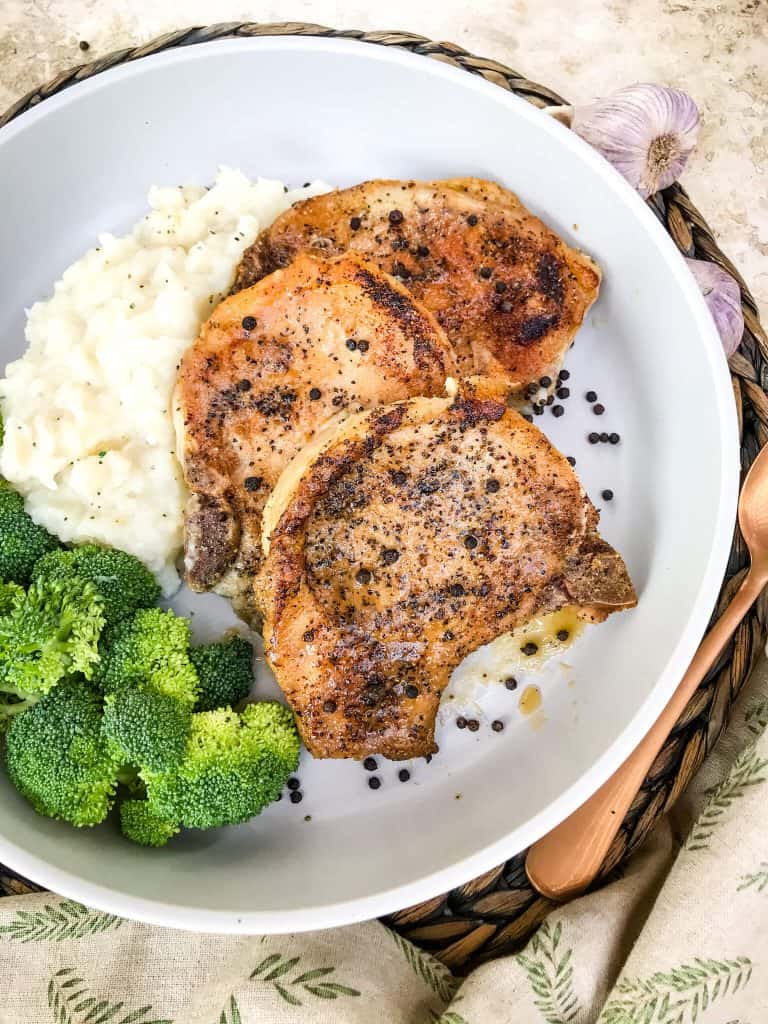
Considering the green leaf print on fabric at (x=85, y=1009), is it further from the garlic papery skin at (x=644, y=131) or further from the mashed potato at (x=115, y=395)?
the garlic papery skin at (x=644, y=131)

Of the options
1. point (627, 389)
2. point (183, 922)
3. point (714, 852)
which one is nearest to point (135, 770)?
point (183, 922)

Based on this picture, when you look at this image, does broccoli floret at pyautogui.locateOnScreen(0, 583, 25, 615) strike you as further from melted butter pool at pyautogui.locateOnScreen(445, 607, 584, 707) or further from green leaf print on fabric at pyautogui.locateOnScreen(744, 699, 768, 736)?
Answer: green leaf print on fabric at pyautogui.locateOnScreen(744, 699, 768, 736)

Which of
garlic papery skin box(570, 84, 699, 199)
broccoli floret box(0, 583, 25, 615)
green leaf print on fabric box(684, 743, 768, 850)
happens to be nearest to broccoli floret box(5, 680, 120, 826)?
broccoli floret box(0, 583, 25, 615)

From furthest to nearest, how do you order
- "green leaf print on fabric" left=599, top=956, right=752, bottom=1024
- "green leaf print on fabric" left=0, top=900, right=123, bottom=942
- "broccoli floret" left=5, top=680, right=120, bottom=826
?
"green leaf print on fabric" left=0, top=900, right=123, bottom=942 → "broccoli floret" left=5, top=680, right=120, bottom=826 → "green leaf print on fabric" left=599, top=956, right=752, bottom=1024

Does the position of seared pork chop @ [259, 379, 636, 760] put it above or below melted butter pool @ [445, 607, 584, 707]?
above

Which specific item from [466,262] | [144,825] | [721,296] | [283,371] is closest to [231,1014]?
[144,825]

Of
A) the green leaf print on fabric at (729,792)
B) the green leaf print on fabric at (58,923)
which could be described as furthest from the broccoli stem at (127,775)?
the green leaf print on fabric at (729,792)
